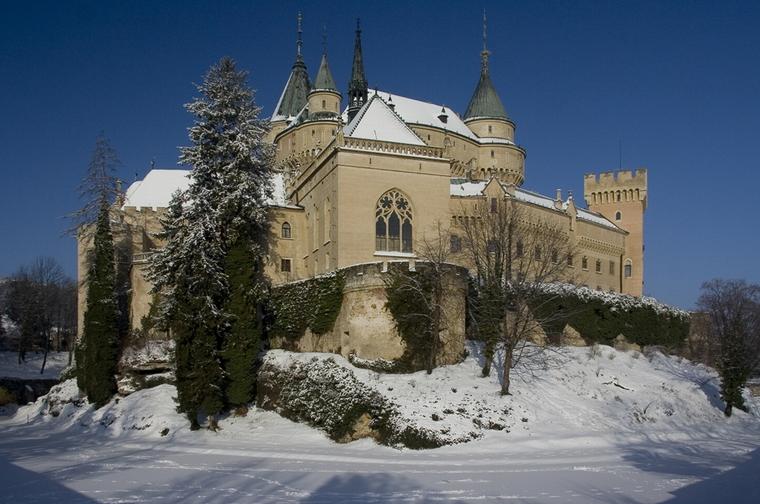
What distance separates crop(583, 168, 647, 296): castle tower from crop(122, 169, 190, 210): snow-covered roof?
121 ft

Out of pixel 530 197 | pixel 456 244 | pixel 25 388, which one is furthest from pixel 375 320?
pixel 25 388

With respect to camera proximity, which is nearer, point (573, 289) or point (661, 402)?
point (661, 402)

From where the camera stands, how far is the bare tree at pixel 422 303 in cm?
3303

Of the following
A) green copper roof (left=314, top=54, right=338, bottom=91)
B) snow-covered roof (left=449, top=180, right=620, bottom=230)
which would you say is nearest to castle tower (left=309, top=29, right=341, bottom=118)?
green copper roof (left=314, top=54, right=338, bottom=91)

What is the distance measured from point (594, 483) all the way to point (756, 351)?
2789 centimetres

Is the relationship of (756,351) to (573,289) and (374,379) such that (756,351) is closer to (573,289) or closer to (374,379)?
(573,289)

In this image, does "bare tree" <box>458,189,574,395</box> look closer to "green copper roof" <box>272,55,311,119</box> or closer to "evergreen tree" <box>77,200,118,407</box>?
"evergreen tree" <box>77,200,118,407</box>

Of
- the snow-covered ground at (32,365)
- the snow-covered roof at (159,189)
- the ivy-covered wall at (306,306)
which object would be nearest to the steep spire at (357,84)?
the snow-covered roof at (159,189)

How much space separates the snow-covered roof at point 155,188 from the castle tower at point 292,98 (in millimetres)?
13459

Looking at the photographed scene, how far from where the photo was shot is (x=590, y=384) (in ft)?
116

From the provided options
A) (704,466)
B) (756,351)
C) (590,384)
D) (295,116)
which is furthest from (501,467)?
(295,116)

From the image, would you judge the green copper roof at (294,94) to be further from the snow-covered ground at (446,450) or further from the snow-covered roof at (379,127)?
the snow-covered ground at (446,450)

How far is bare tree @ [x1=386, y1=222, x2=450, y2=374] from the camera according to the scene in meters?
33.0

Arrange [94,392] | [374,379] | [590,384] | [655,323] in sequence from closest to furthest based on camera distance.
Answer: [374,379]
[590,384]
[94,392]
[655,323]
